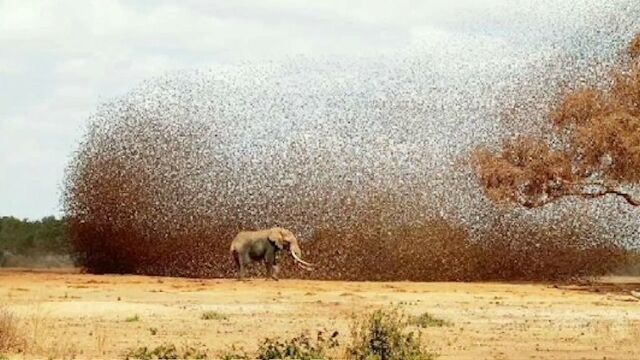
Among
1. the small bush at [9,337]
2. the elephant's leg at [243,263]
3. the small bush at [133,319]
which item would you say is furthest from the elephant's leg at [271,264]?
the small bush at [9,337]

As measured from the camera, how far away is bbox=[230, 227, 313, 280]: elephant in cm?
4150

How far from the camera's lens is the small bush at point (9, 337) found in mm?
18688

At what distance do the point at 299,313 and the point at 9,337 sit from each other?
906cm

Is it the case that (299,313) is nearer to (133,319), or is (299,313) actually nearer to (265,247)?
(133,319)

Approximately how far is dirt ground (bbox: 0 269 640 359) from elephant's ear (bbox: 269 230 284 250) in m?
1.39

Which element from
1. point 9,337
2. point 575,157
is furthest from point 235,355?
point 575,157

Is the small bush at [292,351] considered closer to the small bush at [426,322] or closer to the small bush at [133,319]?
the small bush at [426,322]

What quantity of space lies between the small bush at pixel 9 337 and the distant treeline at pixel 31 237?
46.3 m

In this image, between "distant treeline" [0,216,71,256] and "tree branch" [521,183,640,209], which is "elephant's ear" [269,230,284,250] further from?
"distant treeline" [0,216,71,256]

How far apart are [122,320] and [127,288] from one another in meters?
11.0

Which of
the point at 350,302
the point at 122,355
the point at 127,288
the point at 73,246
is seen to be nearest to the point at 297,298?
the point at 350,302

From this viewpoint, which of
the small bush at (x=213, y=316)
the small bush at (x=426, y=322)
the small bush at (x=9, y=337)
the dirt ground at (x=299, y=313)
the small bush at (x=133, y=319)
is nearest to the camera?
the small bush at (x=9, y=337)

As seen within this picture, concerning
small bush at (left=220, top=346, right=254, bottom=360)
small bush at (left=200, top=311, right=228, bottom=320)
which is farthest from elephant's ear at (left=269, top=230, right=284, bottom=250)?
small bush at (left=220, top=346, right=254, bottom=360)

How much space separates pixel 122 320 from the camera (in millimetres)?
24703
